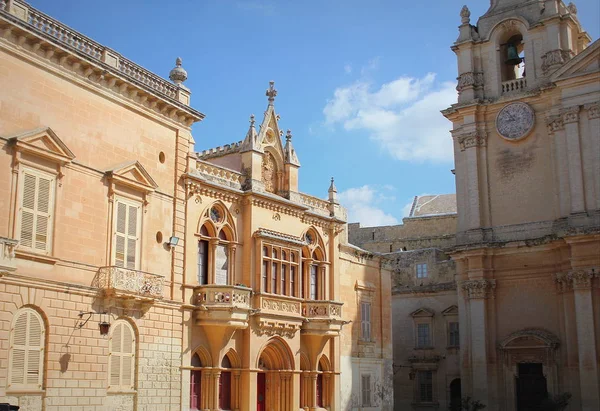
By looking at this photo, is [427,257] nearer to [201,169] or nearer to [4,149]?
[201,169]

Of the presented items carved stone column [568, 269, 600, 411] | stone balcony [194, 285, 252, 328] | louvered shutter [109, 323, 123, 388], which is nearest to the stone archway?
carved stone column [568, 269, 600, 411]

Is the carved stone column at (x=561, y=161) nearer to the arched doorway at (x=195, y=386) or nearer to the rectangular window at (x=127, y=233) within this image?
the arched doorway at (x=195, y=386)

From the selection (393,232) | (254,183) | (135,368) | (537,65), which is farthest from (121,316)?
(393,232)

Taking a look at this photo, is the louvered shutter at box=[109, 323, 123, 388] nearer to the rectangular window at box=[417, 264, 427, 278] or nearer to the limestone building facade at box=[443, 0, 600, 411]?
the limestone building facade at box=[443, 0, 600, 411]

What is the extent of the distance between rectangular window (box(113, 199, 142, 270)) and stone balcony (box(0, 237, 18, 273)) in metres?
4.15

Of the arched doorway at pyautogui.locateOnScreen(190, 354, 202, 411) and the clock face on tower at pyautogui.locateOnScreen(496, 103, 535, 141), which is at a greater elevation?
the clock face on tower at pyautogui.locateOnScreen(496, 103, 535, 141)

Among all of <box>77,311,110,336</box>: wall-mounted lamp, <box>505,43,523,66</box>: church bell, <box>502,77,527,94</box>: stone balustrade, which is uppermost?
<box>505,43,523,66</box>: church bell

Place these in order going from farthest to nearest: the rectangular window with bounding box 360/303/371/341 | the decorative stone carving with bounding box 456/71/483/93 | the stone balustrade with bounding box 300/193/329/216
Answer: the decorative stone carving with bounding box 456/71/483/93 → the rectangular window with bounding box 360/303/371/341 → the stone balustrade with bounding box 300/193/329/216

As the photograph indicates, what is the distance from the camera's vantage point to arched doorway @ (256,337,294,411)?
27.3 m

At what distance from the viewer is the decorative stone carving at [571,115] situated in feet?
109

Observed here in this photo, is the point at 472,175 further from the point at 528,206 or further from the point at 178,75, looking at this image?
the point at 178,75

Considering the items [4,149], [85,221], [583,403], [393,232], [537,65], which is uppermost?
[537,65]

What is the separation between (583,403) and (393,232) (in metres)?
21.9

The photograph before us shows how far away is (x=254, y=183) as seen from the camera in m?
27.5
